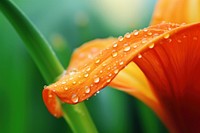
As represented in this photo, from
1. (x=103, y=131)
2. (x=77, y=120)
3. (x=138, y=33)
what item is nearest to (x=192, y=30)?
(x=138, y=33)

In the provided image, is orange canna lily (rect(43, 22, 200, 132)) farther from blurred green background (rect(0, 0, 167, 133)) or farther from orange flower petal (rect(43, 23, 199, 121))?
blurred green background (rect(0, 0, 167, 133))

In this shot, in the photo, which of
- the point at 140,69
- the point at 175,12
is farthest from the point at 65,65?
the point at 140,69

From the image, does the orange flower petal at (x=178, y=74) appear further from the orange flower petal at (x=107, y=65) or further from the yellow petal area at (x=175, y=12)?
the yellow petal area at (x=175, y=12)

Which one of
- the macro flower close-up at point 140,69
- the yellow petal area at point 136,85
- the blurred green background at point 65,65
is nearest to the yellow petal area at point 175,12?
the macro flower close-up at point 140,69

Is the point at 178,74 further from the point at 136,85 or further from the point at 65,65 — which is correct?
the point at 65,65

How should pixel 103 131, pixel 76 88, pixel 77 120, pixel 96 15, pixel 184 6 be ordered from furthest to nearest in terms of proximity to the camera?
pixel 96 15
pixel 103 131
pixel 184 6
pixel 77 120
pixel 76 88

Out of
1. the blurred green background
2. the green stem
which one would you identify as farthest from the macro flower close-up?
the blurred green background

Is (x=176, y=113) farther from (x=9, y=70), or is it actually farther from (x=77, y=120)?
(x=9, y=70)
